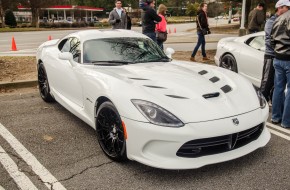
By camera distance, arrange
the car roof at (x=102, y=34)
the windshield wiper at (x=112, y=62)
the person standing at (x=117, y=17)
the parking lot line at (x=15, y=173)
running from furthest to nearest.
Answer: the person standing at (x=117, y=17) → the car roof at (x=102, y=34) → the windshield wiper at (x=112, y=62) → the parking lot line at (x=15, y=173)

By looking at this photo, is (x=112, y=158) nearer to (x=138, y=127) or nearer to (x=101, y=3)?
(x=138, y=127)

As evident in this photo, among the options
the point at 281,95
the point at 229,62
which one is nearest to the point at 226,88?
the point at 281,95

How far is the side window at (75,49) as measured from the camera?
15.3 feet

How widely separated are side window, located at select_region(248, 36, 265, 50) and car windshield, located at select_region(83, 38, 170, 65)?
7.76 ft

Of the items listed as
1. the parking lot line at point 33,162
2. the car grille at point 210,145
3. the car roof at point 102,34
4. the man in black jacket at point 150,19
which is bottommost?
the parking lot line at point 33,162

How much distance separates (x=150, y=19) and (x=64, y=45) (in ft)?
10.6

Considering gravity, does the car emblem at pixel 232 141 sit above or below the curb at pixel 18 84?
above

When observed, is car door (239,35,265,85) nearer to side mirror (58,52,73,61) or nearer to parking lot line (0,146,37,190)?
side mirror (58,52,73,61)

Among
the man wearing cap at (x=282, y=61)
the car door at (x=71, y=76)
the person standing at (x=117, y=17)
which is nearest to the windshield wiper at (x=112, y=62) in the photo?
the car door at (x=71, y=76)

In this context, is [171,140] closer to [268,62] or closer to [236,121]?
[236,121]

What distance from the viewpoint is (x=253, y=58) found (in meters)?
6.32

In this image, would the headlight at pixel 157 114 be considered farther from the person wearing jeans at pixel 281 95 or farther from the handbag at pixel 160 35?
the handbag at pixel 160 35

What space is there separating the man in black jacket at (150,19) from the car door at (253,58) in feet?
7.97

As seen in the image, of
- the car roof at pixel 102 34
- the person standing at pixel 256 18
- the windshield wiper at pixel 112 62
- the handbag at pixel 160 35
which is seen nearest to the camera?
the windshield wiper at pixel 112 62
